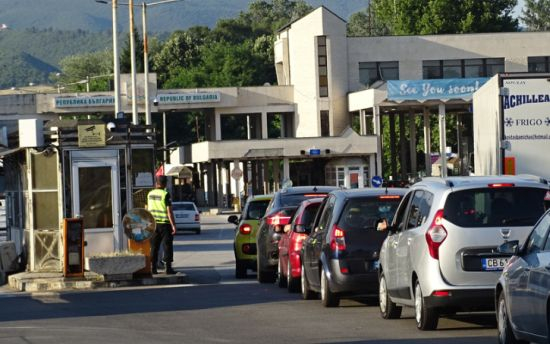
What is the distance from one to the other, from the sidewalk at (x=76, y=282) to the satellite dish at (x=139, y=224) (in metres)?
0.75

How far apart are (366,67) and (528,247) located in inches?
2827

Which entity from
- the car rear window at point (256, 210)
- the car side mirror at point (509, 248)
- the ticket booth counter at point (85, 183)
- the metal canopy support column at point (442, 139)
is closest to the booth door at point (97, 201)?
the ticket booth counter at point (85, 183)

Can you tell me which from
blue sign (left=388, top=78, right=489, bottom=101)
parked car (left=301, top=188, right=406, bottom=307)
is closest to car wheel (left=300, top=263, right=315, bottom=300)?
parked car (left=301, top=188, right=406, bottom=307)

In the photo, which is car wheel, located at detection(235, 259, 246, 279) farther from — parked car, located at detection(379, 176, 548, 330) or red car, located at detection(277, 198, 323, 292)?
parked car, located at detection(379, 176, 548, 330)

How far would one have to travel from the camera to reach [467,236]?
48.4 ft

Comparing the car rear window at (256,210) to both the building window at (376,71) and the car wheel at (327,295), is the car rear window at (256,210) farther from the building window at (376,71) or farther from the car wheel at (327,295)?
the building window at (376,71)

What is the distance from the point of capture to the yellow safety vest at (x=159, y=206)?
25922mm

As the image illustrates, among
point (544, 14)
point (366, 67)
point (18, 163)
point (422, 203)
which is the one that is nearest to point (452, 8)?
point (366, 67)

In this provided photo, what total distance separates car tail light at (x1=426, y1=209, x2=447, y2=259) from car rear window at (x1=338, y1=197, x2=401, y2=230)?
368cm

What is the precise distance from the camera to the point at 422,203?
51.4 ft

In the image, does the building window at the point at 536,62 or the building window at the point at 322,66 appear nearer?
the building window at the point at 322,66

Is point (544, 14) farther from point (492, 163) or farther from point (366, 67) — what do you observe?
point (492, 163)

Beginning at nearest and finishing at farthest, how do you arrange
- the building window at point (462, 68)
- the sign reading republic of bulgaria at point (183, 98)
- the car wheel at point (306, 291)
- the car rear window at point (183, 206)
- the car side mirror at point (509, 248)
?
1. the car side mirror at point (509, 248)
2. the car wheel at point (306, 291)
3. the car rear window at point (183, 206)
4. the building window at point (462, 68)
5. the sign reading republic of bulgaria at point (183, 98)

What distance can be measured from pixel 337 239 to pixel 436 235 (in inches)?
147
